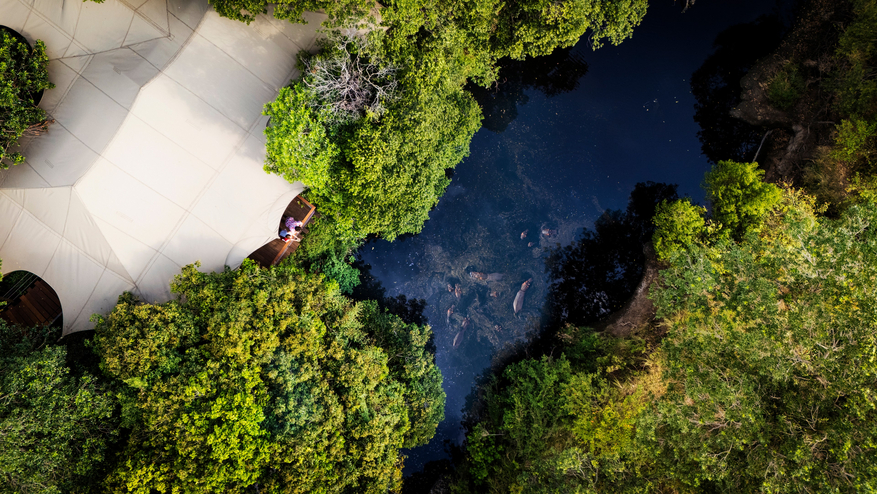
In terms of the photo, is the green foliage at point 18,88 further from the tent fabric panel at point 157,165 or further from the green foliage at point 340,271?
the green foliage at point 340,271

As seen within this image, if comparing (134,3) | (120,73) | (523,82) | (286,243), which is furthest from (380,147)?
(134,3)

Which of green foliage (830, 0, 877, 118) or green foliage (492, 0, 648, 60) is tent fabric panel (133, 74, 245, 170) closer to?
green foliage (492, 0, 648, 60)

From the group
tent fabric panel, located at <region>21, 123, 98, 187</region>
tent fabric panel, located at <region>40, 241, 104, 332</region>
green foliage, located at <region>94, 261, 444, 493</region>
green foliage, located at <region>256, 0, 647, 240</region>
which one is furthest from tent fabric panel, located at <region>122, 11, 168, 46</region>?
green foliage, located at <region>94, 261, 444, 493</region>

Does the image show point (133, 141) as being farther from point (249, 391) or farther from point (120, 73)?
point (249, 391)

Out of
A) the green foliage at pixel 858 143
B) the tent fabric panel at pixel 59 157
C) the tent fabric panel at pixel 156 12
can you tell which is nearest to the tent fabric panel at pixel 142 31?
the tent fabric panel at pixel 156 12

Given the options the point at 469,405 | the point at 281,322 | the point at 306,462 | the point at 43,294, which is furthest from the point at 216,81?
the point at 469,405
